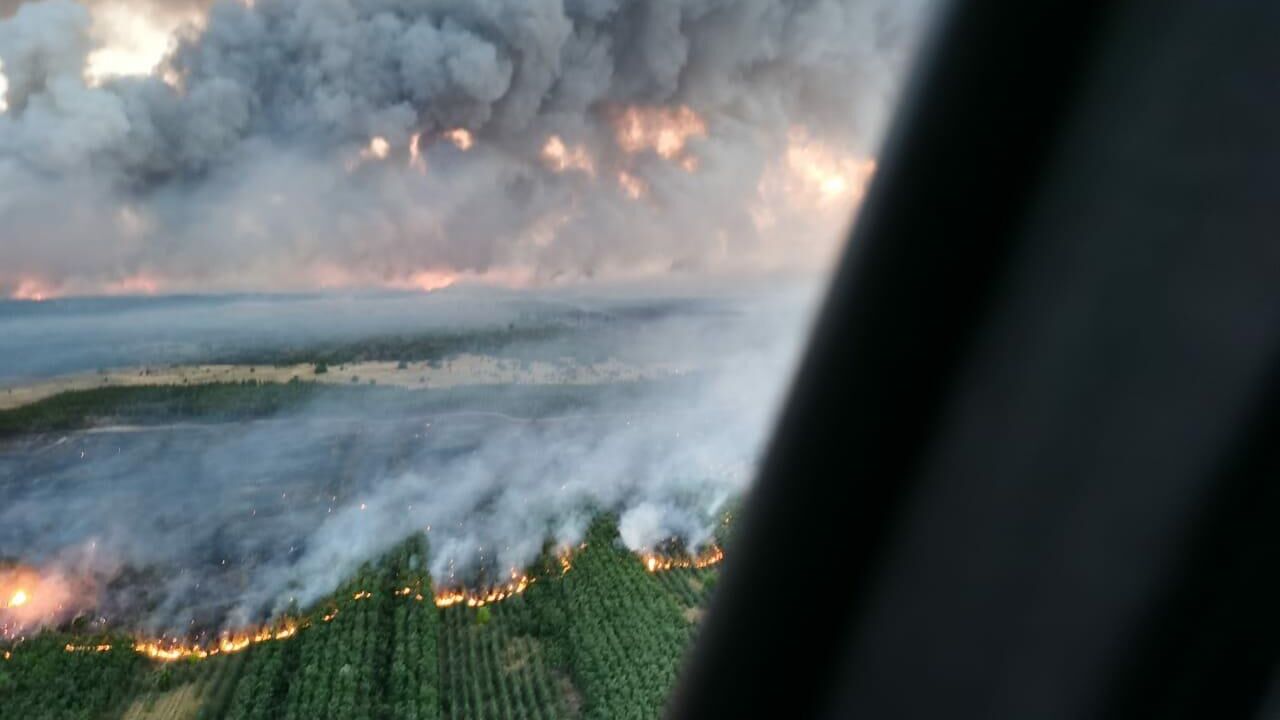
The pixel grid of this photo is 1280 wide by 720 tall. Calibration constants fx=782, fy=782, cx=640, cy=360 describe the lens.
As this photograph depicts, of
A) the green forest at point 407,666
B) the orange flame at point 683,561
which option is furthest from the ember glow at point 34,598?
the orange flame at point 683,561

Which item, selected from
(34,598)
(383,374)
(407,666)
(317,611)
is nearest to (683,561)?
(407,666)

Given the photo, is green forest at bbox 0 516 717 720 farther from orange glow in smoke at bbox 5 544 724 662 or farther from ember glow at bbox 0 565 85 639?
Answer: ember glow at bbox 0 565 85 639

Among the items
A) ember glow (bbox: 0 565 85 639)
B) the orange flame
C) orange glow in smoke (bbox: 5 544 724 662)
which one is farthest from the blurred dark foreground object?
ember glow (bbox: 0 565 85 639)

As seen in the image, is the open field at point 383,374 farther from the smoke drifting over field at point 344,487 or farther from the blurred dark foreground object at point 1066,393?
the blurred dark foreground object at point 1066,393

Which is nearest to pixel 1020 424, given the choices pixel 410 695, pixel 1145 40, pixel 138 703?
pixel 1145 40

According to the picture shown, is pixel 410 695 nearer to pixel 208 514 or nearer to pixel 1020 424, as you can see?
pixel 208 514

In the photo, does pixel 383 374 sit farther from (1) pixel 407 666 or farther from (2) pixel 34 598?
(1) pixel 407 666
